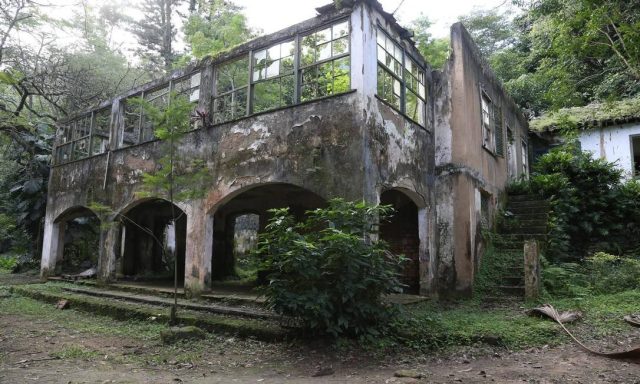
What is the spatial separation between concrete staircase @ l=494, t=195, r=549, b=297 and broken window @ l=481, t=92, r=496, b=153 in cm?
173

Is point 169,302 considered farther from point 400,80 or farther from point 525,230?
point 525,230

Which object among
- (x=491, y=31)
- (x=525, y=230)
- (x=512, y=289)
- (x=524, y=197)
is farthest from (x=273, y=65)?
(x=491, y=31)

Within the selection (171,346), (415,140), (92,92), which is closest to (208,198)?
(171,346)

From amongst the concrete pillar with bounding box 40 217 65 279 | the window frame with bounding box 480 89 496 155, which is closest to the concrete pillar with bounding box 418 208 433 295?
the window frame with bounding box 480 89 496 155

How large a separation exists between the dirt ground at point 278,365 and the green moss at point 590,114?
11.2 m

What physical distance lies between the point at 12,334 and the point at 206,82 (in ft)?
19.6

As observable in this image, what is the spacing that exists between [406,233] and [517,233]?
299 centimetres

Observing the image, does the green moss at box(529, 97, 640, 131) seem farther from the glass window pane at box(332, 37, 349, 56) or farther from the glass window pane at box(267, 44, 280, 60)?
the glass window pane at box(267, 44, 280, 60)

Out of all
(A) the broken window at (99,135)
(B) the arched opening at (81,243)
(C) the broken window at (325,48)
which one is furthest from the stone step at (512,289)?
(B) the arched opening at (81,243)

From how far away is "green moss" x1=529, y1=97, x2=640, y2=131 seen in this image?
15266 millimetres

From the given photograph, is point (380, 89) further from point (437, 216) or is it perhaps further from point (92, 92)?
point (92, 92)

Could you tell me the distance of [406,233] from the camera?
10.6 meters

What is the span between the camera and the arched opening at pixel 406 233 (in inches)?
412

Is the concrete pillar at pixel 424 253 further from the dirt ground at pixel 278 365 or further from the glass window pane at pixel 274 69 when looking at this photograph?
the glass window pane at pixel 274 69
